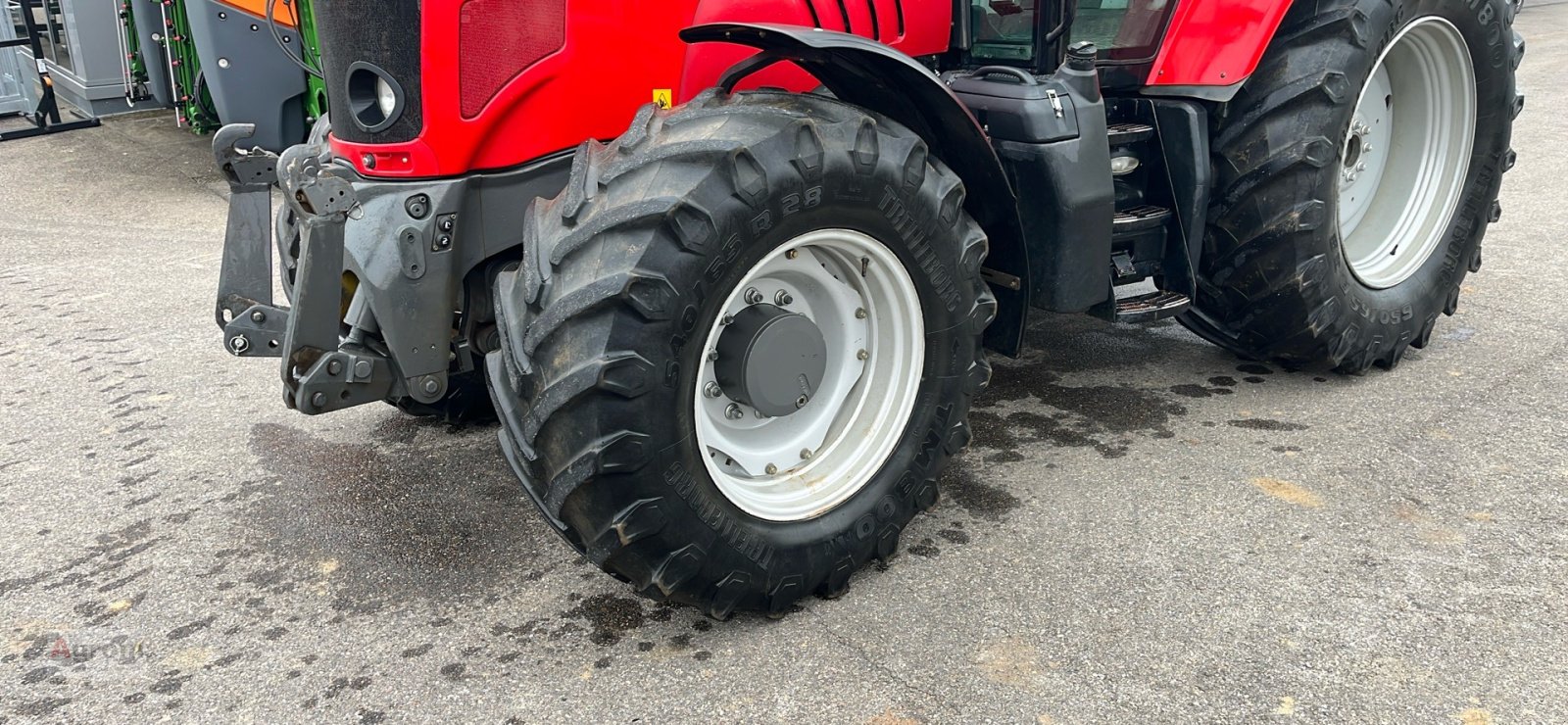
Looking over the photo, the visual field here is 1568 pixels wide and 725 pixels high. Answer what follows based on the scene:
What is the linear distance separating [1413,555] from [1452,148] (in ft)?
6.59

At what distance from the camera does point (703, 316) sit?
7.95 feet

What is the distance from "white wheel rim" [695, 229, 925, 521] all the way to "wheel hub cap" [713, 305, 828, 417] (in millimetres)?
37

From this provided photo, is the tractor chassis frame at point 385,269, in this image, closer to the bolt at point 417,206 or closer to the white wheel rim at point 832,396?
the bolt at point 417,206

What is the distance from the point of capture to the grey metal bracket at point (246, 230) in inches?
120

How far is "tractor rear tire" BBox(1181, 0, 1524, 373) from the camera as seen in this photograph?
11.6 ft

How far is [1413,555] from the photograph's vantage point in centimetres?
291

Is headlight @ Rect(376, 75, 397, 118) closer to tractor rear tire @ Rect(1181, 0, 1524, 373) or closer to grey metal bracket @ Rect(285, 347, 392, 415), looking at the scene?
grey metal bracket @ Rect(285, 347, 392, 415)

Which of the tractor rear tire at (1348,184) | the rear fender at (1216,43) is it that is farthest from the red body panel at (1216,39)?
the tractor rear tire at (1348,184)

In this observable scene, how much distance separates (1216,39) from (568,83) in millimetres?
1942

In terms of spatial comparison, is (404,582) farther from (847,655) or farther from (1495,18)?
(1495,18)

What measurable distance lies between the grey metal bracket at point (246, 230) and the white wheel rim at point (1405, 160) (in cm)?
345

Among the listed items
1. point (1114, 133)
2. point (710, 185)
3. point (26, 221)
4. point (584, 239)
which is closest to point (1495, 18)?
point (1114, 133)

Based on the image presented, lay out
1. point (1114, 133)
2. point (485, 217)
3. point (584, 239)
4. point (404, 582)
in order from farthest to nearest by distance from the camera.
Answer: point (1114, 133) → point (404, 582) → point (485, 217) → point (584, 239)

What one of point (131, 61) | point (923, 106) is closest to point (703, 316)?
point (923, 106)
